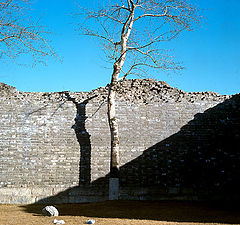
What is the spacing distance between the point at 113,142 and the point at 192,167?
3.47 m

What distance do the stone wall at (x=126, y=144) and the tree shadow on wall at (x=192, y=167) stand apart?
39 mm

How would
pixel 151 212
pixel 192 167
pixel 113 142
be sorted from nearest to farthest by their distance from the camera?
pixel 151 212 → pixel 113 142 → pixel 192 167

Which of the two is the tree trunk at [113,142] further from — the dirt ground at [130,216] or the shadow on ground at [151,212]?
the dirt ground at [130,216]

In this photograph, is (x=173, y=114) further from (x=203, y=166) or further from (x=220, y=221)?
(x=220, y=221)

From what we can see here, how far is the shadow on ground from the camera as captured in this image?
742 cm

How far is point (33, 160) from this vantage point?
11875 mm

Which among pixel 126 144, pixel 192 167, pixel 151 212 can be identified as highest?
pixel 126 144

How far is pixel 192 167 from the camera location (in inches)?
472

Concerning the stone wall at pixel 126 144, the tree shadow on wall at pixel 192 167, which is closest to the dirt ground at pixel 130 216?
the tree shadow on wall at pixel 192 167

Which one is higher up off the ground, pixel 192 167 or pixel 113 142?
pixel 113 142

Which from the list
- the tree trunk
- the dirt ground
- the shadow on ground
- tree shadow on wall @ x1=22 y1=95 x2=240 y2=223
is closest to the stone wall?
tree shadow on wall @ x1=22 y1=95 x2=240 y2=223

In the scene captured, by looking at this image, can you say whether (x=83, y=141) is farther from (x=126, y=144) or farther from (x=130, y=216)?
(x=130, y=216)

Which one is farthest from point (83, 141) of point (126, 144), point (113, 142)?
point (126, 144)

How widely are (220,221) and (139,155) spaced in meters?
5.41
